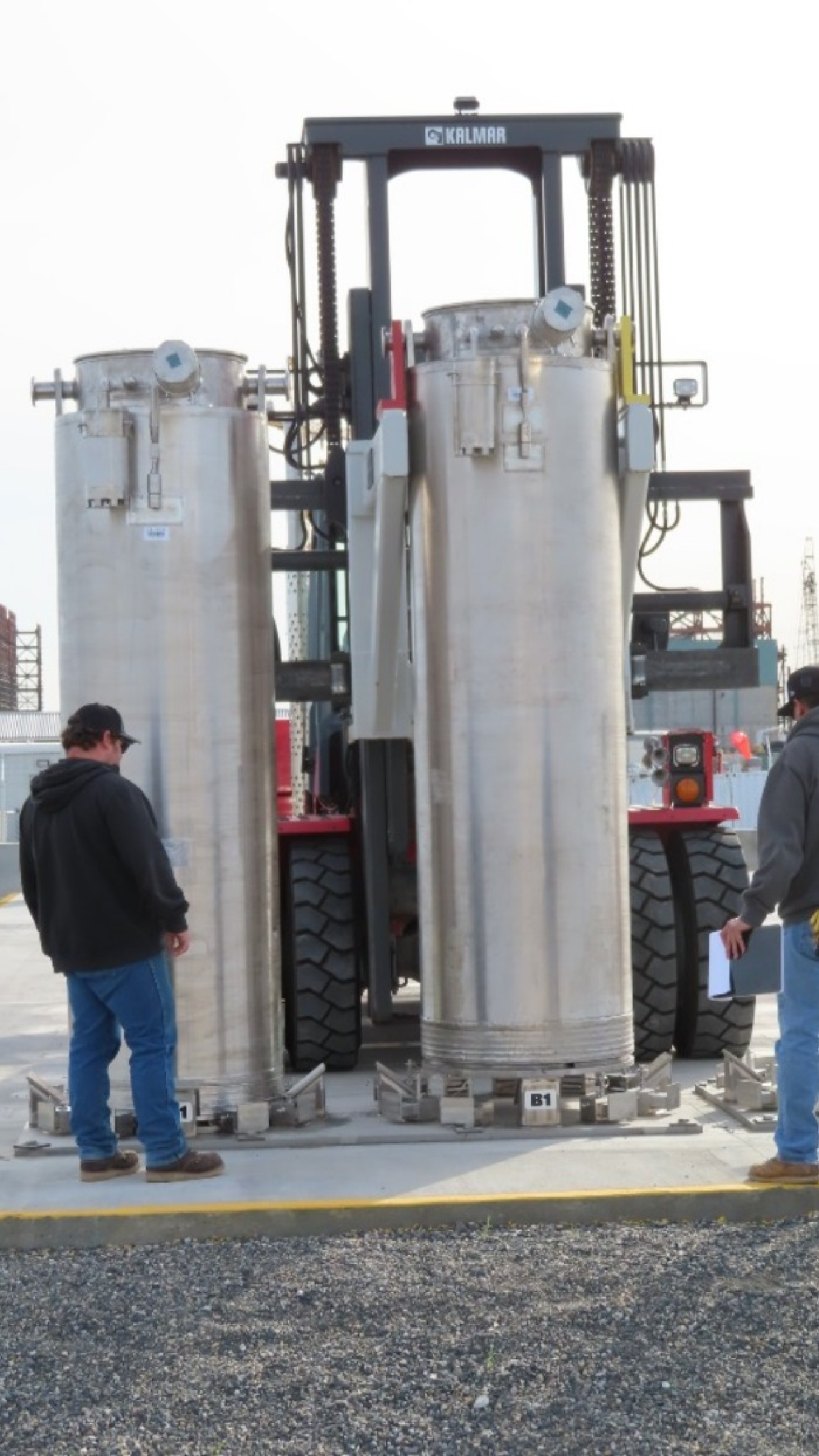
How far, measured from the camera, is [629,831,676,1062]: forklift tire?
9234 mm

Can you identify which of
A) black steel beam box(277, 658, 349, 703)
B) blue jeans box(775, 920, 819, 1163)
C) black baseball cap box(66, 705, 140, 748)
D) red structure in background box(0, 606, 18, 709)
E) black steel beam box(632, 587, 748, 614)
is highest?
red structure in background box(0, 606, 18, 709)

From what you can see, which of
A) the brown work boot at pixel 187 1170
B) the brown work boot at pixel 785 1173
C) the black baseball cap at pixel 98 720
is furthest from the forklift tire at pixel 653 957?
the black baseball cap at pixel 98 720

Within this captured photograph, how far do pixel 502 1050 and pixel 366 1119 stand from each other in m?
0.71

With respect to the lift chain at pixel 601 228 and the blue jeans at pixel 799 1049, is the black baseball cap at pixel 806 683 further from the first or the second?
the lift chain at pixel 601 228

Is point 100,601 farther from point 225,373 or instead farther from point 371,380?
point 371,380

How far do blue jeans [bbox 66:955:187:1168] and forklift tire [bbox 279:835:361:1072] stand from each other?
2058mm

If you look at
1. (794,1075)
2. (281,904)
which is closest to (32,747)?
(281,904)

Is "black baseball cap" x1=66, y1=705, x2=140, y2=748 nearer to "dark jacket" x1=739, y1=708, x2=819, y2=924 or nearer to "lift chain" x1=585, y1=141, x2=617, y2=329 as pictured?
"dark jacket" x1=739, y1=708, x2=819, y2=924

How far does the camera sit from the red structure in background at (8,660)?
72312mm

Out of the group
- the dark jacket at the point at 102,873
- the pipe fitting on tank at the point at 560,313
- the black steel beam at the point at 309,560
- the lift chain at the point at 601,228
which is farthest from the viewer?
the lift chain at the point at 601,228

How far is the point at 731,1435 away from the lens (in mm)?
4508

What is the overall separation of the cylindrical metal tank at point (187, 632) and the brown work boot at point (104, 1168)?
659 mm

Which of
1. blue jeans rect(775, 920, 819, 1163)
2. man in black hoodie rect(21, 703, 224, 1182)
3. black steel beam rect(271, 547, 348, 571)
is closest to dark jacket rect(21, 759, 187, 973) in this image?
man in black hoodie rect(21, 703, 224, 1182)

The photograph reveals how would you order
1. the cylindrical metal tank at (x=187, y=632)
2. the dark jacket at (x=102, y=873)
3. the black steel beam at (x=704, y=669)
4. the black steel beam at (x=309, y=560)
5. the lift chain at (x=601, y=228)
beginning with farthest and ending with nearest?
1. the lift chain at (x=601, y=228)
2. the black steel beam at (x=704, y=669)
3. the black steel beam at (x=309, y=560)
4. the cylindrical metal tank at (x=187, y=632)
5. the dark jacket at (x=102, y=873)
